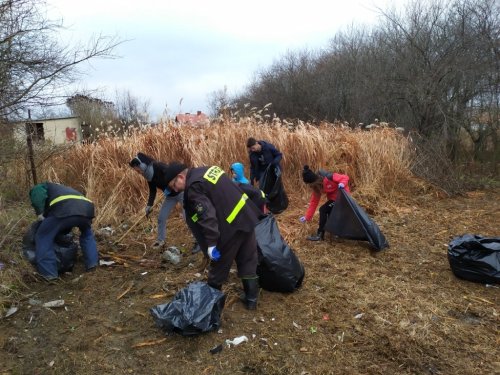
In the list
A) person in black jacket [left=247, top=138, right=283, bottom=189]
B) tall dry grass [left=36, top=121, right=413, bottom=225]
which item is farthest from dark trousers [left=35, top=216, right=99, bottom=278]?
person in black jacket [left=247, top=138, right=283, bottom=189]

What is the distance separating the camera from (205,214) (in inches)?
114

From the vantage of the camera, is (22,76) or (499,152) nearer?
(22,76)

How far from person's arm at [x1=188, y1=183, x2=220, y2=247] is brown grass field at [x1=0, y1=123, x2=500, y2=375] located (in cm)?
81

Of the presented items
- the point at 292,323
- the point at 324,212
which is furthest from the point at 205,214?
the point at 324,212

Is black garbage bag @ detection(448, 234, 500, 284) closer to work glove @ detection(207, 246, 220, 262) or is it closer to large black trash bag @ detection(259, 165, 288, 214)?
work glove @ detection(207, 246, 220, 262)

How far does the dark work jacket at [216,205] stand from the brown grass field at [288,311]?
81 cm

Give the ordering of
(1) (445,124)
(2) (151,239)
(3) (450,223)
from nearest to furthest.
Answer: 1. (2) (151,239)
2. (3) (450,223)
3. (1) (445,124)

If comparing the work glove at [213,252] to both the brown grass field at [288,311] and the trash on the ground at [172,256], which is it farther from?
the trash on the ground at [172,256]

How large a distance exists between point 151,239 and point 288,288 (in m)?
2.73

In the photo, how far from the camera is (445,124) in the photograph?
1022cm

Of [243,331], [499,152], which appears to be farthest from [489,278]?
[499,152]

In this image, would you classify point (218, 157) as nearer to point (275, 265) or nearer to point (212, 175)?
point (275, 265)

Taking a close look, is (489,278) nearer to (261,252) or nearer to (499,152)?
(261,252)

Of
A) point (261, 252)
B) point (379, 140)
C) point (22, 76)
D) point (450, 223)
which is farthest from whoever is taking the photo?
point (379, 140)
